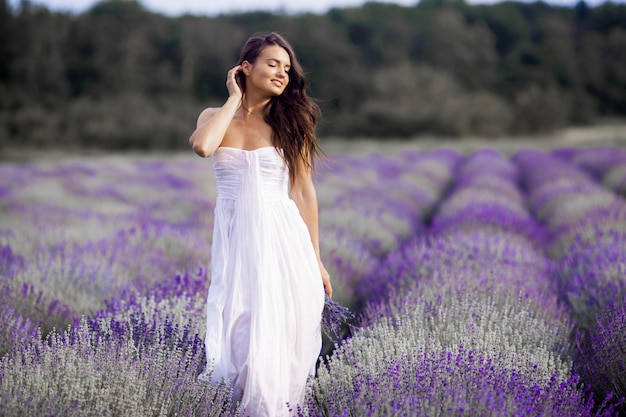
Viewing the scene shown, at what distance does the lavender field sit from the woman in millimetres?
114

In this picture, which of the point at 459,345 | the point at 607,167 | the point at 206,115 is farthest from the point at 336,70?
the point at 459,345

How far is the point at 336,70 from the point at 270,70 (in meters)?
36.9

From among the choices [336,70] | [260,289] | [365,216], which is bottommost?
[365,216]

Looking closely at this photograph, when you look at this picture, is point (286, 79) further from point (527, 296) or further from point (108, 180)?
A: point (108, 180)

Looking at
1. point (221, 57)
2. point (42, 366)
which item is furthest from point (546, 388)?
point (221, 57)

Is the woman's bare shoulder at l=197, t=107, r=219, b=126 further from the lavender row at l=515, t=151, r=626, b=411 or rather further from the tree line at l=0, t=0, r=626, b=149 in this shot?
the tree line at l=0, t=0, r=626, b=149

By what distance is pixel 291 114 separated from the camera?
2.35 meters

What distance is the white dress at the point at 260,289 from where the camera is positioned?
2.05 meters

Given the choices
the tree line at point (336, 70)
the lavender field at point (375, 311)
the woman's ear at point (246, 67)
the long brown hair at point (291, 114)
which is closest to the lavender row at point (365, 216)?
the lavender field at point (375, 311)

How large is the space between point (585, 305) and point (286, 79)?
6.98ft

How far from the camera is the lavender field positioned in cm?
187

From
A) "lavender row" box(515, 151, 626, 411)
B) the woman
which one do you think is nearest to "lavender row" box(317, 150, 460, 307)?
the woman

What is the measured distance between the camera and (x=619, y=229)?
470 cm

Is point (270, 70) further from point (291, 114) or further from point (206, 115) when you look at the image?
point (206, 115)
